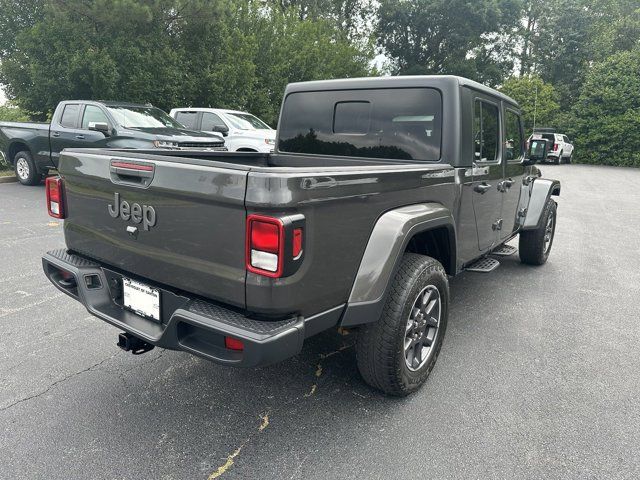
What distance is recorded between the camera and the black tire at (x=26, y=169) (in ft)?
33.9

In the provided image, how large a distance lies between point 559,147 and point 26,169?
23.8 m

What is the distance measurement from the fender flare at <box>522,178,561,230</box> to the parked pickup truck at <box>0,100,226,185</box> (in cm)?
594

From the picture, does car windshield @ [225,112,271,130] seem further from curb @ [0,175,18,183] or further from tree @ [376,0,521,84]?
tree @ [376,0,521,84]

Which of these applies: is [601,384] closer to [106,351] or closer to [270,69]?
[106,351]

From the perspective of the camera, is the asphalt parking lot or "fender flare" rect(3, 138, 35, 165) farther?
"fender flare" rect(3, 138, 35, 165)

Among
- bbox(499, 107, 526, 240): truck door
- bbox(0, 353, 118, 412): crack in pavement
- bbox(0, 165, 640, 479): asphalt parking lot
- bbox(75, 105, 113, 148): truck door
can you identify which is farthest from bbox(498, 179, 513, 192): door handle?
bbox(75, 105, 113, 148): truck door

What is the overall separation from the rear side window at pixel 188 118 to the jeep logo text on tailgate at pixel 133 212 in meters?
10.4

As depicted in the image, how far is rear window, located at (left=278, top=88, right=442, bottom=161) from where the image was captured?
11.0ft

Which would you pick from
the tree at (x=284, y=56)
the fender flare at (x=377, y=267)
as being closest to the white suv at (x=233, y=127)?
the tree at (x=284, y=56)

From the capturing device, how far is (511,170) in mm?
4430

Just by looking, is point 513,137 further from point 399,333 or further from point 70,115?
point 70,115

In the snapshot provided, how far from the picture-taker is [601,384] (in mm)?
3094

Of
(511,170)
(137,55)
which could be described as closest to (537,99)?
(137,55)

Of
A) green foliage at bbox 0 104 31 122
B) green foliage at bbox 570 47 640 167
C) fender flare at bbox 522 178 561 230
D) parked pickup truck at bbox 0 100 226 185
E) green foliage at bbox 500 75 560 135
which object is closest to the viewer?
fender flare at bbox 522 178 561 230
